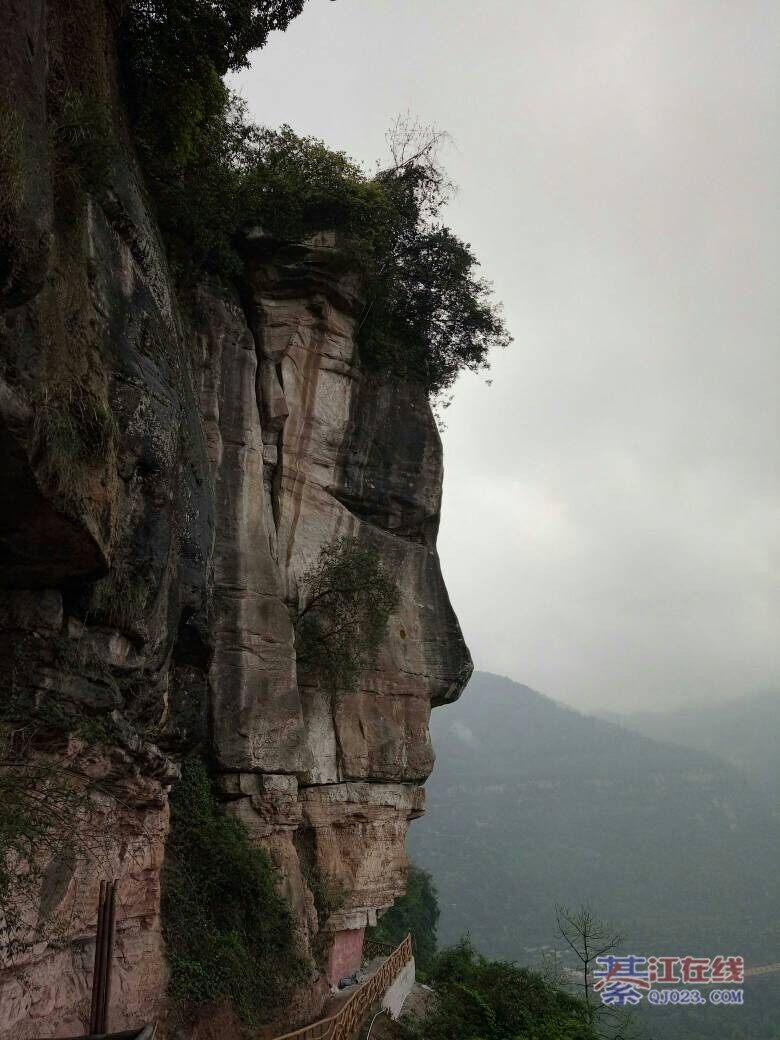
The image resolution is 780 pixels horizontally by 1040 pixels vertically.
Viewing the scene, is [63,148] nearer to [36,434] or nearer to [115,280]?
[115,280]

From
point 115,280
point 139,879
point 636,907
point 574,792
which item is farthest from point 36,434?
point 574,792

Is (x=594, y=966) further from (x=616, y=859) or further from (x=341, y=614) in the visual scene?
(x=616, y=859)

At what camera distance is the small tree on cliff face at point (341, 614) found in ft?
56.9

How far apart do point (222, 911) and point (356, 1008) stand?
375cm

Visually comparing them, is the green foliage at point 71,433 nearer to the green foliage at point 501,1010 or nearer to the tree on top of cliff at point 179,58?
the tree on top of cliff at point 179,58

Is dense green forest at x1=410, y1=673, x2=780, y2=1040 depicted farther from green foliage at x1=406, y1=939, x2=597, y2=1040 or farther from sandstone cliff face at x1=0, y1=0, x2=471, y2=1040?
sandstone cliff face at x1=0, y1=0, x2=471, y2=1040

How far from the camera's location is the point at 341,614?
57.7 feet

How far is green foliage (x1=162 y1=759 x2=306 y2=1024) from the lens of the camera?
12094mm

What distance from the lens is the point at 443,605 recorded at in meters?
20.4

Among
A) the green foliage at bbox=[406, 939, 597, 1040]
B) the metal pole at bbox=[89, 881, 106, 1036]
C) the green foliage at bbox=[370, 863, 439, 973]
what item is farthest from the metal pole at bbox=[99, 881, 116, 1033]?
the green foliage at bbox=[370, 863, 439, 973]

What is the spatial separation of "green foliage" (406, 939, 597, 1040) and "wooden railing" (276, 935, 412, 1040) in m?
1.06

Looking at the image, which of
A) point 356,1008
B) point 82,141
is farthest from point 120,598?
point 356,1008

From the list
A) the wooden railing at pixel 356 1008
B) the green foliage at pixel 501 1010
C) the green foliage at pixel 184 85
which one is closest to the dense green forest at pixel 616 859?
the green foliage at pixel 501 1010

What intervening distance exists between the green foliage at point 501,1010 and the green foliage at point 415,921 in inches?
532
